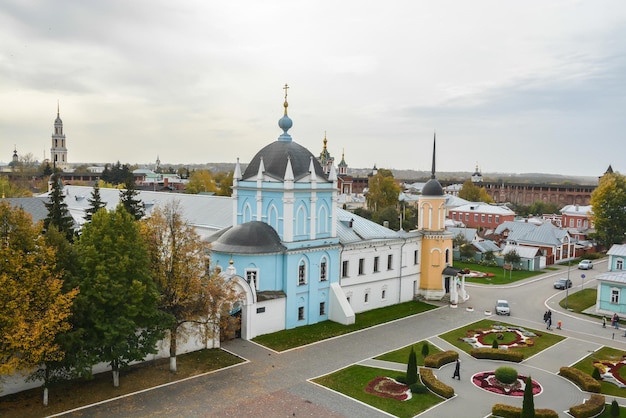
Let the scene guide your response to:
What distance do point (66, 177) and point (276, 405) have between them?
121838mm

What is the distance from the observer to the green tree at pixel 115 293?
22.1 m

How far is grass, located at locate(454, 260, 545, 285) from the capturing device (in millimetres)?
53531

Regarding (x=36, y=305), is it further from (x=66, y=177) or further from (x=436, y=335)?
(x=66, y=177)

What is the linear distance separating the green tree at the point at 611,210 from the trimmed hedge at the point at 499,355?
50.3 metres

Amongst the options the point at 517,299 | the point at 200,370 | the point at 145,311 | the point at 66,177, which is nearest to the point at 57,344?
the point at 145,311

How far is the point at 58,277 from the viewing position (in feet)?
69.9

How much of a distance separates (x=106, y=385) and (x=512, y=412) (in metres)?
18.4

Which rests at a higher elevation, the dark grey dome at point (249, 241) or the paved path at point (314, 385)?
the dark grey dome at point (249, 241)

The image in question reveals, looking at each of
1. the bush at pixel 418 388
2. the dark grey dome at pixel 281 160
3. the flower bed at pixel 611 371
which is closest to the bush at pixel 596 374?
the flower bed at pixel 611 371

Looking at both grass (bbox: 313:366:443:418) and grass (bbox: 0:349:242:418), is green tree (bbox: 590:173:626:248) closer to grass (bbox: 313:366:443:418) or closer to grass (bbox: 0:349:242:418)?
grass (bbox: 313:366:443:418)

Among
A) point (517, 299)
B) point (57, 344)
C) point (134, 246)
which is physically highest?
point (134, 246)

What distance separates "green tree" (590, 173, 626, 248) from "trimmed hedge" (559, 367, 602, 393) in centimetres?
5153

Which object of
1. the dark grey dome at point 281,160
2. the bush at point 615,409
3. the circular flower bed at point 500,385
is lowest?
the circular flower bed at point 500,385

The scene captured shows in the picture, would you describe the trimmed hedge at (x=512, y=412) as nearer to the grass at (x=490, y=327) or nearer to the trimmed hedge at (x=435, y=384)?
the trimmed hedge at (x=435, y=384)
